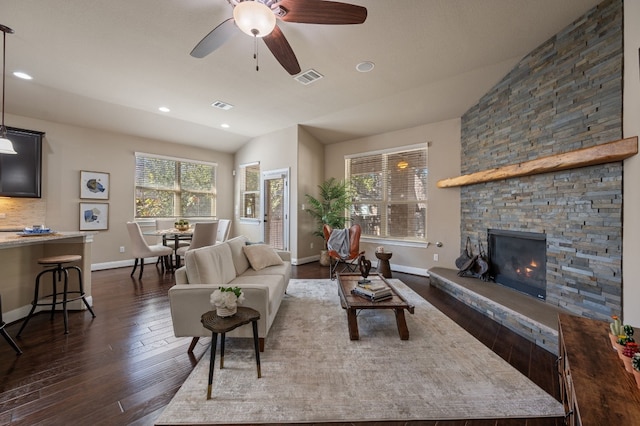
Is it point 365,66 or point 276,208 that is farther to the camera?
point 276,208

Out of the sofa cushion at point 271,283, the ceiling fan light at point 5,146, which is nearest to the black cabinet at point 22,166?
the ceiling fan light at point 5,146

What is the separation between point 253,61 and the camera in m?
3.10

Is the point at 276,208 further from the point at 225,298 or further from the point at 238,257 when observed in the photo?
the point at 225,298

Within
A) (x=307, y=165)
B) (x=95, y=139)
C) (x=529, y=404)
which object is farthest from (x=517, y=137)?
(x=95, y=139)

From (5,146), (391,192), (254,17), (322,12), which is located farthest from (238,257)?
(391,192)

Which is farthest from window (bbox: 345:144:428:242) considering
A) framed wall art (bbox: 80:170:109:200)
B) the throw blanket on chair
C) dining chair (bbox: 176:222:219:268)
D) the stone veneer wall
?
framed wall art (bbox: 80:170:109:200)

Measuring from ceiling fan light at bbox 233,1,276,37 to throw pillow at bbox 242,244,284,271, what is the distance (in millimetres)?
2370

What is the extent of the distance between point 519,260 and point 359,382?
2765mm

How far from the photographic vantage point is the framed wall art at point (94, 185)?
15.7 ft

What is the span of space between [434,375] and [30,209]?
6.44 meters

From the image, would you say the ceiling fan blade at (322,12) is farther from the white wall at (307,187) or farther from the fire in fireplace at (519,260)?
the white wall at (307,187)

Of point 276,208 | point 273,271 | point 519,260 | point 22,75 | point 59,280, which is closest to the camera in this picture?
point 59,280

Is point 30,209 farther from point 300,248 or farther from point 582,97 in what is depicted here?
point 582,97

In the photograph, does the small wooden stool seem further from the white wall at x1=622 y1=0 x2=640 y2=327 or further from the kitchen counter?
the white wall at x1=622 y1=0 x2=640 y2=327
